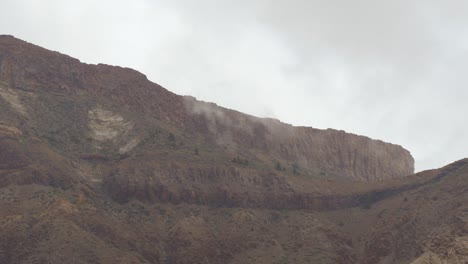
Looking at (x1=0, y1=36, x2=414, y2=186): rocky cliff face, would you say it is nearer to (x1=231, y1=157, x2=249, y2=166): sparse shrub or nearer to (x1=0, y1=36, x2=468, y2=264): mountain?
(x1=0, y1=36, x2=468, y2=264): mountain

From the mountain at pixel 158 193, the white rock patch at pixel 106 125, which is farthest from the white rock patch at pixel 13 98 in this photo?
the white rock patch at pixel 106 125

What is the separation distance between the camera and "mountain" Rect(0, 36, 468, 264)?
7700 cm

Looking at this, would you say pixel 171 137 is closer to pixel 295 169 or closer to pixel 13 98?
pixel 13 98

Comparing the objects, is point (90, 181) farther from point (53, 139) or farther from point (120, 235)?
point (120, 235)

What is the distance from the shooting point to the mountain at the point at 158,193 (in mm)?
77000

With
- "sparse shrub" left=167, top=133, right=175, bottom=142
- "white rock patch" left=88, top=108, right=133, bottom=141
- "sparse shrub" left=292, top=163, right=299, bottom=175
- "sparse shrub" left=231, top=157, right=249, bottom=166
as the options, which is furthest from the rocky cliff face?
"sparse shrub" left=167, top=133, right=175, bottom=142

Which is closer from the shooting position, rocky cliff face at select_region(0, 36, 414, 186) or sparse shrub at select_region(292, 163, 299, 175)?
rocky cliff face at select_region(0, 36, 414, 186)

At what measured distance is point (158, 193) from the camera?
92938 millimetres

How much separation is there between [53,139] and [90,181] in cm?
1014

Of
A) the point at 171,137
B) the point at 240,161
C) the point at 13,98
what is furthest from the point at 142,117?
the point at 13,98

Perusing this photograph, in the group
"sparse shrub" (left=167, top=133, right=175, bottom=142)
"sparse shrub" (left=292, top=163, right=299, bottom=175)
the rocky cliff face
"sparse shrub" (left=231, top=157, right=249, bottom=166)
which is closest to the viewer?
"sparse shrub" (left=167, top=133, right=175, bottom=142)

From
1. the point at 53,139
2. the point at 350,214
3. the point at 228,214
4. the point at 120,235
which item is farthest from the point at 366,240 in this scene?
the point at 53,139

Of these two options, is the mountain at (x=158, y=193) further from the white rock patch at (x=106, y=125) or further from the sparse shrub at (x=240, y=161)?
the sparse shrub at (x=240, y=161)

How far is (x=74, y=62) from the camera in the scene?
119500 millimetres
